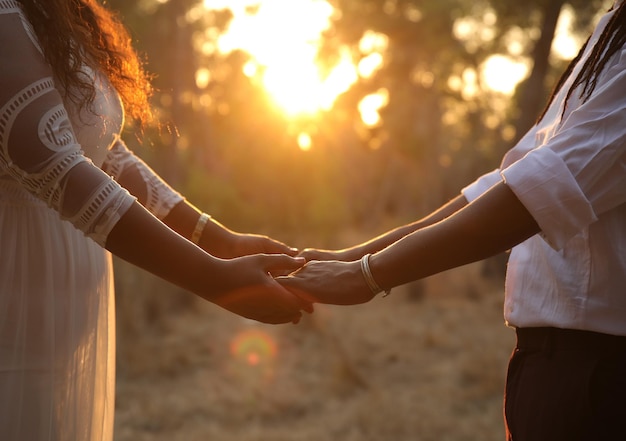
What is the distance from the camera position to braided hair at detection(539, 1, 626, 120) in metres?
1.43

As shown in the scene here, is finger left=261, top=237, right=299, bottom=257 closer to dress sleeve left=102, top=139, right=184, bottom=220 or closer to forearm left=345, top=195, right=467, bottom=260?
forearm left=345, top=195, right=467, bottom=260

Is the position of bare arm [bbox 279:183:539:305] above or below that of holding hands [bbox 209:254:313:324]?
below

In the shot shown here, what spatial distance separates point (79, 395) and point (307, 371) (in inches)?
184

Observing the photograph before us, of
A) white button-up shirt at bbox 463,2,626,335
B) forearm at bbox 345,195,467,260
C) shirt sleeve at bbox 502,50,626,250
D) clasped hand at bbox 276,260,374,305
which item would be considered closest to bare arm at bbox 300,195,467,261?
forearm at bbox 345,195,467,260

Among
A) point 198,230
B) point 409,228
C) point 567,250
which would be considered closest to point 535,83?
point 409,228

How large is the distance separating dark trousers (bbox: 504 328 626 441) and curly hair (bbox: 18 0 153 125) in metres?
1.28

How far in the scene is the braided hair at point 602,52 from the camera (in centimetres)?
143

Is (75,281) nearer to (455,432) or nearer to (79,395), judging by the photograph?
(79,395)

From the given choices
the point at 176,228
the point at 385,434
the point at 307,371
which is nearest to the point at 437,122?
the point at 307,371

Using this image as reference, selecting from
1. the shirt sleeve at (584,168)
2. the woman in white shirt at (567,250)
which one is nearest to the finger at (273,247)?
the woman in white shirt at (567,250)

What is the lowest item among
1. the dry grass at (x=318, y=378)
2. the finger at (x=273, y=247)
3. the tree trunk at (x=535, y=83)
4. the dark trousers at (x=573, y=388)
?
the dark trousers at (x=573, y=388)

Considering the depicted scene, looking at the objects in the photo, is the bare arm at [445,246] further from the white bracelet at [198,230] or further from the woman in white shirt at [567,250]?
the white bracelet at [198,230]

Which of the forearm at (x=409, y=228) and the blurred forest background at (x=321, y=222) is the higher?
the blurred forest background at (x=321, y=222)

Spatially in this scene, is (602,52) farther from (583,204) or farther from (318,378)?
(318,378)
